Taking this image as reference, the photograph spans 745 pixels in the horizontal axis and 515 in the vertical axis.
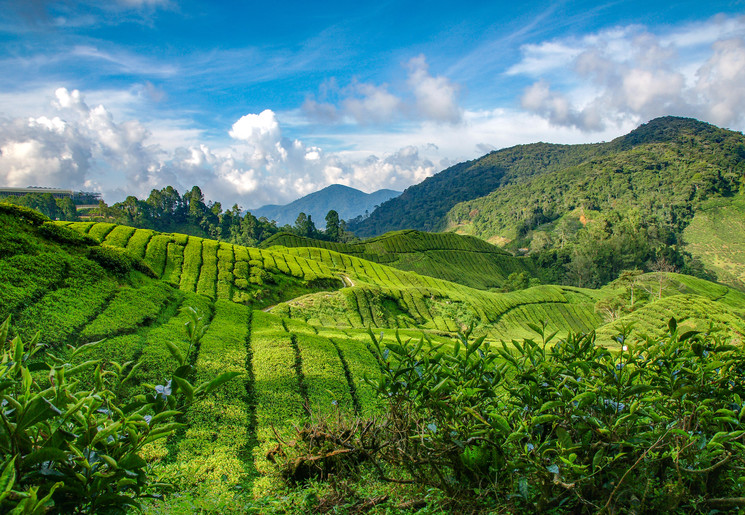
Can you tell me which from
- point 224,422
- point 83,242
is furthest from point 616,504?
point 83,242

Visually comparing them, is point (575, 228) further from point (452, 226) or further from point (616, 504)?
point (616, 504)

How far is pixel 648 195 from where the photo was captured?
100438 mm

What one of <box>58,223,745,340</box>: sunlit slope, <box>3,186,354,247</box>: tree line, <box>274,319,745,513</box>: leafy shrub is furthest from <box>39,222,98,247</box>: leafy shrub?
<box>3,186,354,247</box>: tree line

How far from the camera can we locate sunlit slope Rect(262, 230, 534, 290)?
63.2 m

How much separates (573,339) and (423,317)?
26.2 metres

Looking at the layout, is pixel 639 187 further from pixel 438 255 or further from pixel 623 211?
pixel 438 255

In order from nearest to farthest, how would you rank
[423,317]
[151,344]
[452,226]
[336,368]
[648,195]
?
[151,344] < [336,368] < [423,317] < [648,195] < [452,226]

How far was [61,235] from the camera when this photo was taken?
37.7 ft

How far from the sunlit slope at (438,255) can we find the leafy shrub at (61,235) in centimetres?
4987

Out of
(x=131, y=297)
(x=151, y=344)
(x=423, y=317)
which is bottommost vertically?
(x=423, y=317)

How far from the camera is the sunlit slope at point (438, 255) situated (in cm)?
6322

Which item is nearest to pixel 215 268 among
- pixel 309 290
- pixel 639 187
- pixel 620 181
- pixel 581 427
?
pixel 309 290

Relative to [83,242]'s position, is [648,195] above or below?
above

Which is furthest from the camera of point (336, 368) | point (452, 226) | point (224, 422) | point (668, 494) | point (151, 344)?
point (452, 226)
